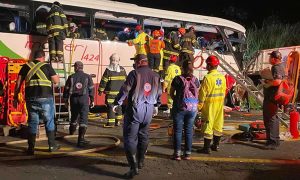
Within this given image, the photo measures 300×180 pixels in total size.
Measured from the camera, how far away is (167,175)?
6434mm

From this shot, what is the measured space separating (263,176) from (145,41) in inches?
315

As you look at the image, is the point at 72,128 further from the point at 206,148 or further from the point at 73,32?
the point at 73,32

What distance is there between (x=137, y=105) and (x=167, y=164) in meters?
1.31

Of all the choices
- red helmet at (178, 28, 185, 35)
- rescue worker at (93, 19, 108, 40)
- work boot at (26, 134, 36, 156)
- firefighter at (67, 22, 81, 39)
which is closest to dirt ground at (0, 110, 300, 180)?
work boot at (26, 134, 36, 156)

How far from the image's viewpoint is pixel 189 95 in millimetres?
7121

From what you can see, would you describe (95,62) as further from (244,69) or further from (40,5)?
(244,69)

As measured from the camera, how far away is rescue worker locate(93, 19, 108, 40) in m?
12.9

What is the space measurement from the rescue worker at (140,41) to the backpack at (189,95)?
6436 mm

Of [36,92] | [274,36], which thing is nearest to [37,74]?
[36,92]

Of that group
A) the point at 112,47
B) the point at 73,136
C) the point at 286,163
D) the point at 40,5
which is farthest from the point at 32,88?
the point at 112,47

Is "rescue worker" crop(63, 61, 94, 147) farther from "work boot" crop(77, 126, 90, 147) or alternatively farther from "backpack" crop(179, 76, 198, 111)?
"backpack" crop(179, 76, 198, 111)

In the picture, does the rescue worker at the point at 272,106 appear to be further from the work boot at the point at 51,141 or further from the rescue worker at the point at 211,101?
the work boot at the point at 51,141

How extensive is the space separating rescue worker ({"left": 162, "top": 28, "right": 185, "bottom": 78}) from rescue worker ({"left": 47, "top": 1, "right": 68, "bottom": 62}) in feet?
13.6

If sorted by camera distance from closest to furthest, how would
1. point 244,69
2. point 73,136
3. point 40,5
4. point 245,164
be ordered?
point 245,164
point 73,136
point 40,5
point 244,69
